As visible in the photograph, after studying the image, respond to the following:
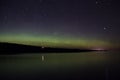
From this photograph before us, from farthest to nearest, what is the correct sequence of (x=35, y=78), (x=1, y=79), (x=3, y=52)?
(x=3, y=52) → (x=35, y=78) → (x=1, y=79)

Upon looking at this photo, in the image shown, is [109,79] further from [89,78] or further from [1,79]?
[1,79]

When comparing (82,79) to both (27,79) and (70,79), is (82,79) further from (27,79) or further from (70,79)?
(27,79)

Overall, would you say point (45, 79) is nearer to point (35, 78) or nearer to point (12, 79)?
point (35, 78)

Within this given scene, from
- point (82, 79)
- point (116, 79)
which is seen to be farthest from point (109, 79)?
point (82, 79)

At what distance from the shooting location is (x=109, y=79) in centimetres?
3192

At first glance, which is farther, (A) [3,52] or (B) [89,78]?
(A) [3,52]

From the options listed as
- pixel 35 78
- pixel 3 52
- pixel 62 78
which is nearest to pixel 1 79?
pixel 35 78

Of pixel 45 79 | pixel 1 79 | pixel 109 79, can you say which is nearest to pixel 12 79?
pixel 1 79

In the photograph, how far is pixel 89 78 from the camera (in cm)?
3359

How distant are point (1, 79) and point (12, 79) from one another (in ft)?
4.38

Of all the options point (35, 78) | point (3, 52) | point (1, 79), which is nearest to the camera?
point (1, 79)

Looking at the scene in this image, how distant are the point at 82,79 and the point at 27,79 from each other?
6637 millimetres

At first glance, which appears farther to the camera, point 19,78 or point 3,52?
point 3,52

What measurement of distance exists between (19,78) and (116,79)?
1168cm
